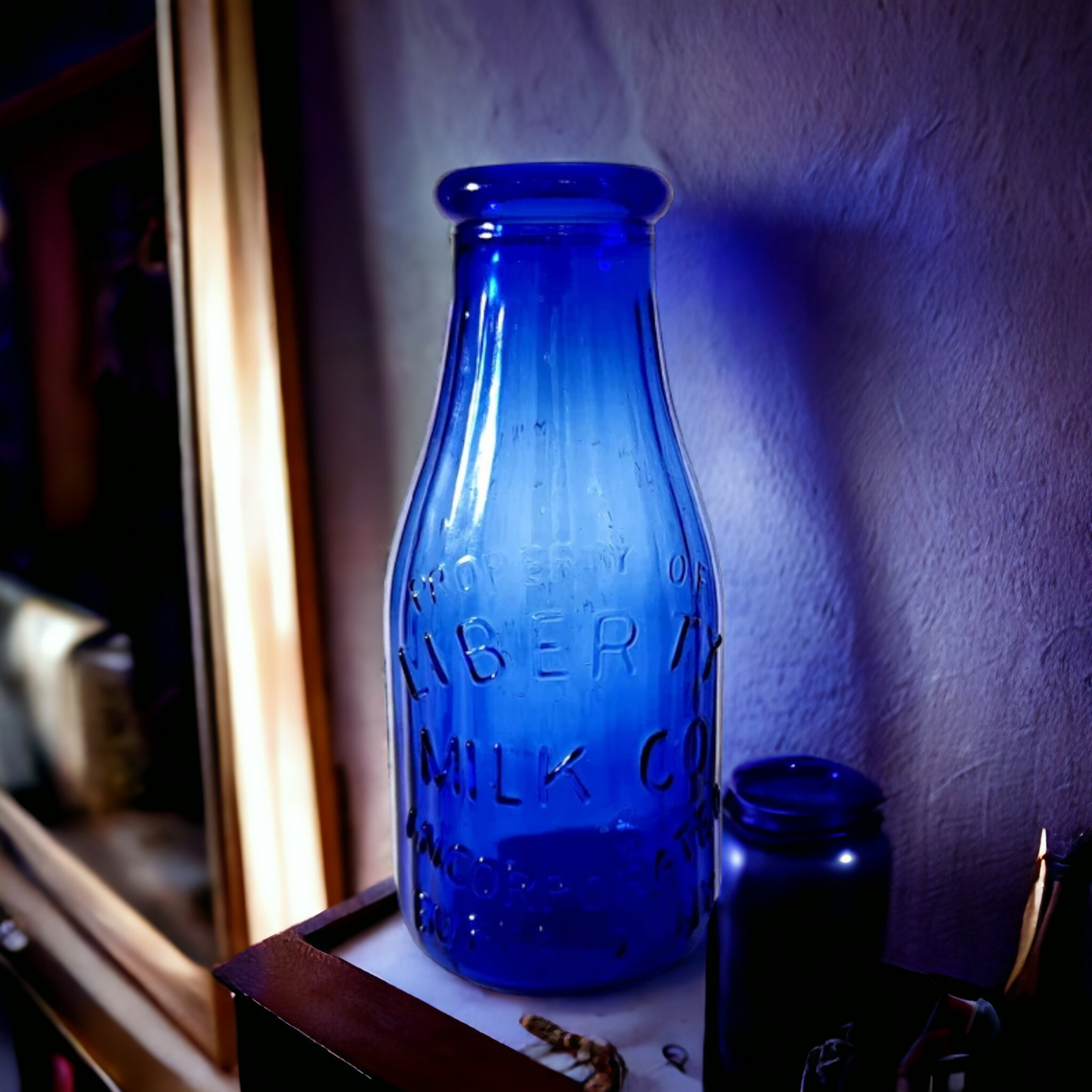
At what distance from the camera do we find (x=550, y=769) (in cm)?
61

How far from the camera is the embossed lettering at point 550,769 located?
612 mm

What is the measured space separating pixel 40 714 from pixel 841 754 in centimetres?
138

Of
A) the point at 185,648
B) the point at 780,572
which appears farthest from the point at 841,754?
the point at 185,648

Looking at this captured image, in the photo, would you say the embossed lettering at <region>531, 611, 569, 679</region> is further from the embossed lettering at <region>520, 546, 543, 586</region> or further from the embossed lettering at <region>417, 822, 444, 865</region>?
the embossed lettering at <region>417, 822, 444, 865</region>

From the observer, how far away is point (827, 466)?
681 mm

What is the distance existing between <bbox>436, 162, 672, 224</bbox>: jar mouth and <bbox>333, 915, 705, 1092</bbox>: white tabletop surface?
0.45 meters

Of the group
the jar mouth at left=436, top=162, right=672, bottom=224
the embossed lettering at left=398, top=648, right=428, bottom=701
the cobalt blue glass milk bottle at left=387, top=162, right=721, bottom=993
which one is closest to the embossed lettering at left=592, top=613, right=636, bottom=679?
the cobalt blue glass milk bottle at left=387, top=162, right=721, bottom=993

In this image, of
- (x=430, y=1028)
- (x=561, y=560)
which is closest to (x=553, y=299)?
(x=561, y=560)

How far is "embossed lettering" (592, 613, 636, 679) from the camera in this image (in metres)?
0.60

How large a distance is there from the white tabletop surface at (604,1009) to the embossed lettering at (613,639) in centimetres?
19

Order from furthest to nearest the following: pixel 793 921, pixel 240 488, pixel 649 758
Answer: pixel 240 488
pixel 649 758
pixel 793 921

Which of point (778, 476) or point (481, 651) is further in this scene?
point (778, 476)

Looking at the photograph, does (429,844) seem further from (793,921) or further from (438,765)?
(793,921)

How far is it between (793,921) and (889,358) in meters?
0.35
